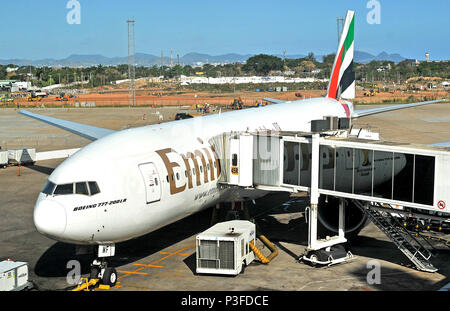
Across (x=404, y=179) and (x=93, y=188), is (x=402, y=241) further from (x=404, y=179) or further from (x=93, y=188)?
(x=93, y=188)

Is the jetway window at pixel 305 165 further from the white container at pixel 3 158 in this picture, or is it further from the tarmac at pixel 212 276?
the white container at pixel 3 158

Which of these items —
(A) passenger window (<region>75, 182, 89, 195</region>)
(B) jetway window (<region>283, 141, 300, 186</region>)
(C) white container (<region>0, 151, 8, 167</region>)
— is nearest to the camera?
(A) passenger window (<region>75, 182, 89, 195</region>)

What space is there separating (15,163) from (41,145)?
1181 cm

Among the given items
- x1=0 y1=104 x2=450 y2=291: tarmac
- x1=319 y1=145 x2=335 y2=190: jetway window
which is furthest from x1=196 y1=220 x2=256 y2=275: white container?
x1=319 y1=145 x2=335 y2=190: jetway window

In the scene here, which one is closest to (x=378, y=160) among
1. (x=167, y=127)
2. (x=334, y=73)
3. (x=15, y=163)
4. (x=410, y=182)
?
(x=410, y=182)

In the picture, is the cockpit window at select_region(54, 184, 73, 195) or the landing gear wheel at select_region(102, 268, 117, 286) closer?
the cockpit window at select_region(54, 184, 73, 195)

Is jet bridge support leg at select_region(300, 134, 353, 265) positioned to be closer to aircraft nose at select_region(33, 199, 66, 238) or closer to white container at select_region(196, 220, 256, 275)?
white container at select_region(196, 220, 256, 275)

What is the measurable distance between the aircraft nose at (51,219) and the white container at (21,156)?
1313 inches

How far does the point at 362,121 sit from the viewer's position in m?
84.3

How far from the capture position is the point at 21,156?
5000 cm

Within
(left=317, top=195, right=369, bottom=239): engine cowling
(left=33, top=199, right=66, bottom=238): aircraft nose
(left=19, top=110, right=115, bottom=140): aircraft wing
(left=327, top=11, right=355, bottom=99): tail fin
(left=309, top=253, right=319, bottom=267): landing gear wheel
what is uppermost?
(left=327, top=11, right=355, bottom=99): tail fin

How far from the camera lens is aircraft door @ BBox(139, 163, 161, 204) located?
20958 millimetres

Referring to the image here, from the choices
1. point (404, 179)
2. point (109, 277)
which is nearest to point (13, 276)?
point (109, 277)

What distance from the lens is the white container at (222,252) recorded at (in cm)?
2177
